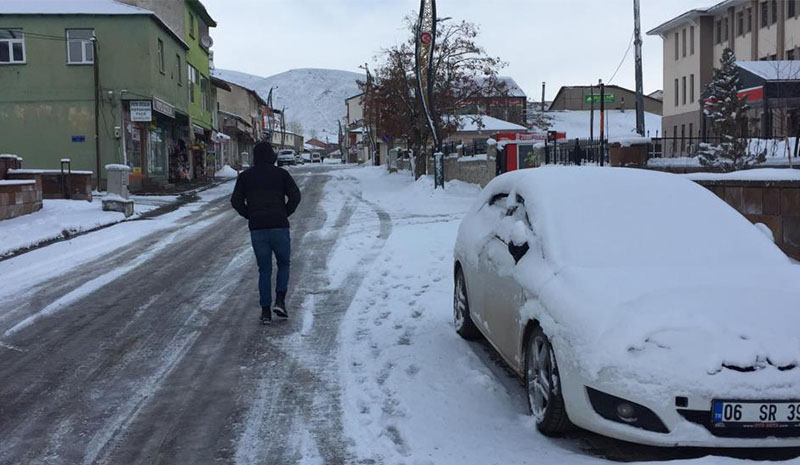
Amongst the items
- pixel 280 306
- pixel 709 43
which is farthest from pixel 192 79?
pixel 280 306

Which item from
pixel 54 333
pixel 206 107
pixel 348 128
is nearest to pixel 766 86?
pixel 54 333

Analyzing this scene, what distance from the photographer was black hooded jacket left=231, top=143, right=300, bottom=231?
758cm

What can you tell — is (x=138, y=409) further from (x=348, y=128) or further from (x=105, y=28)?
(x=348, y=128)

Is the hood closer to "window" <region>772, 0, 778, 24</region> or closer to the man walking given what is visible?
the man walking

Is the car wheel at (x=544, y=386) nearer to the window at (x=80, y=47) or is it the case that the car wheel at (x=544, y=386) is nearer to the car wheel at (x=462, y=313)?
the car wheel at (x=462, y=313)

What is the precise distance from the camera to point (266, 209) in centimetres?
757

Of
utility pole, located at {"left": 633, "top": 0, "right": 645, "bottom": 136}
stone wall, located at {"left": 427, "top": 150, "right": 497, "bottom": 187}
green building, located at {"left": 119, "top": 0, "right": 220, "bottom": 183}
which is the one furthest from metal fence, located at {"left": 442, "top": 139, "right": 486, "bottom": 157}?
green building, located at {"left": 119, "top": 0, "right": 220, "bottom": 183}

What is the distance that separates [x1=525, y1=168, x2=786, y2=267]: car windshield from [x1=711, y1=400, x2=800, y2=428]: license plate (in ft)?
3.57

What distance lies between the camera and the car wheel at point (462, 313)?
678 cm

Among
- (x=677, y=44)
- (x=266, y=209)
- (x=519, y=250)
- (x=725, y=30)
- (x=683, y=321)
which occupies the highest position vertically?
(x=677, y=44)

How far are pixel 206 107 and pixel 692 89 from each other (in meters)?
32.6

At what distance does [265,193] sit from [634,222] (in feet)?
12.6

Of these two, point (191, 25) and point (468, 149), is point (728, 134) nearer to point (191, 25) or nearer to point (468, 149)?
point (468, 149)

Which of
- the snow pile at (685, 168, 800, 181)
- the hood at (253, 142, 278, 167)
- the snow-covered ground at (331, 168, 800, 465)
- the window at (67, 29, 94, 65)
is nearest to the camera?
the snow-covered ground at (331, 168, 800, 465)
